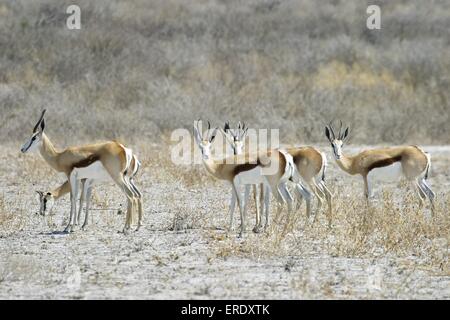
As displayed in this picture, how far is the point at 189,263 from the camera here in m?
9.15

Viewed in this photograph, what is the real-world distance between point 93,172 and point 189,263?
2624 millimetres

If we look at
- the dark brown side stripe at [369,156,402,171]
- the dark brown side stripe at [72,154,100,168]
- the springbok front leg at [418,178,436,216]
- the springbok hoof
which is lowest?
the springbok hoof

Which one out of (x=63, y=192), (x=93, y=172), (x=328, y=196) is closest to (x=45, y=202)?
(x=63, y=192)

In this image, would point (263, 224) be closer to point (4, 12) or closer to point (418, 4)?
point (4, 12)

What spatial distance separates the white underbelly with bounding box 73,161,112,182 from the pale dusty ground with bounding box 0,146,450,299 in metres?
0.65

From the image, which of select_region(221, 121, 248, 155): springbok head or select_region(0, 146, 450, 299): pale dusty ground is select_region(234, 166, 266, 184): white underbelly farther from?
select_region(221, 121, 248, 155): springbok head

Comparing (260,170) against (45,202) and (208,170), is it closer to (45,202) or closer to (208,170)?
(208,170)

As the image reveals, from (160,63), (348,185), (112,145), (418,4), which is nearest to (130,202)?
(112,145)

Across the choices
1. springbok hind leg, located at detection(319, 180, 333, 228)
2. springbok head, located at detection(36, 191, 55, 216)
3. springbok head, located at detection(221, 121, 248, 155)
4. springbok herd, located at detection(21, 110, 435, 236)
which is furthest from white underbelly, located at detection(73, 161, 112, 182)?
springbok hind leg, located at detection(319, 180, 333, 228)

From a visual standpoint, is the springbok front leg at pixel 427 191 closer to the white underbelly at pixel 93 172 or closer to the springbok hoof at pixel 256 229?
the springbok hoof at pixel 256 229

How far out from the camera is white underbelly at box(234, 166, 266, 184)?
36.9 feet

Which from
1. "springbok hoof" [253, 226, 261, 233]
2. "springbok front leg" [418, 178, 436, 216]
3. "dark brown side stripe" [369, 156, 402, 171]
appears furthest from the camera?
"dark brown side stripe" [369, 156, 402, 171]

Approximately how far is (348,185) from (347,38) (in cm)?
1574
